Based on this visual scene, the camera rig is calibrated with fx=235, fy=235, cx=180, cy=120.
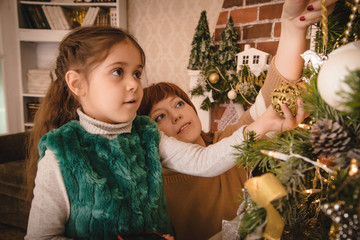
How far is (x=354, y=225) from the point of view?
13.0 inches

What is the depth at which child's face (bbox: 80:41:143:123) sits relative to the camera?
0.79m

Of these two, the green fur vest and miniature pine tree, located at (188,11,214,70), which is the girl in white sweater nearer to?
the green fur vest

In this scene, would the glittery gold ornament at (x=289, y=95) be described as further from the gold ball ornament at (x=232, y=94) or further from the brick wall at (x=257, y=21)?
the brick wall at (x=257, y=21)

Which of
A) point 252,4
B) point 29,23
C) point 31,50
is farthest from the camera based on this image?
point 31,50

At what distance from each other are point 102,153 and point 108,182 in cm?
9

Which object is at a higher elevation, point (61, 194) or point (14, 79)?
point (14, 79)

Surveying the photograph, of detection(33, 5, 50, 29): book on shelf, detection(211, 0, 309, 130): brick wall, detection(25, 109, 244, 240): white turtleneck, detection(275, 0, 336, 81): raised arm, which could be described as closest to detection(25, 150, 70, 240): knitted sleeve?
detection(25, 109, 244, 240): white turtleneck

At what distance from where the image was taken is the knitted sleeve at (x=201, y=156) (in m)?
0.72

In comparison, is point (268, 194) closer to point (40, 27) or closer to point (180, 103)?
point (180, 103)

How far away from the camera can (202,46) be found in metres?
2.00

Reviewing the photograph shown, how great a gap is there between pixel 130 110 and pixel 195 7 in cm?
205

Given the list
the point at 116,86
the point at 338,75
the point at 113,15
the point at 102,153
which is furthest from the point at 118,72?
the point at 113,15

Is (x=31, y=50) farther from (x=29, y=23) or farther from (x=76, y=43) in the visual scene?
(x=76, y=43)

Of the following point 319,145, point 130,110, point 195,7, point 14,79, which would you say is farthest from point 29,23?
point 319,145
